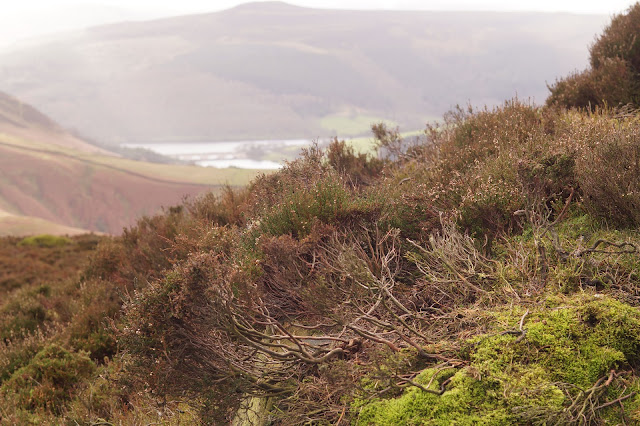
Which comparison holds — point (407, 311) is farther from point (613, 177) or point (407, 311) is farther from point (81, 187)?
point (81, 187)

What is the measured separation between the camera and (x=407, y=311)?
291 centimetres

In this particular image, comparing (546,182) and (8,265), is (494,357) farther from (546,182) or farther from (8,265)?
(8,265)

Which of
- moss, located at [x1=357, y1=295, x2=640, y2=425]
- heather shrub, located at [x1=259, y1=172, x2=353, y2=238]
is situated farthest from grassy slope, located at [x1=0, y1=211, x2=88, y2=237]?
moss, located at [x1=357, y1=295, x2=640, y2=425]

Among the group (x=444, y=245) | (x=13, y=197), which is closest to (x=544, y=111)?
(x=444, y=245)

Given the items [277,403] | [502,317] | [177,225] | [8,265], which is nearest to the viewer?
[502,317]

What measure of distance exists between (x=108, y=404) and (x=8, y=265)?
13.6 metres

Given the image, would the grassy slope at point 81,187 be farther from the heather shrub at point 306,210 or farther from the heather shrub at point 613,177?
the heather shrub at point 613,177

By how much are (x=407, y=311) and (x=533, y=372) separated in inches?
31.6

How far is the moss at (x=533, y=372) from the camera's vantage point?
2.20m

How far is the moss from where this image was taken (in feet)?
7.21

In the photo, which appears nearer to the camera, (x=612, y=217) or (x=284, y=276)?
(x=612, y=217)

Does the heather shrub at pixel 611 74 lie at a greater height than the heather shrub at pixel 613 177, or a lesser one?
greater

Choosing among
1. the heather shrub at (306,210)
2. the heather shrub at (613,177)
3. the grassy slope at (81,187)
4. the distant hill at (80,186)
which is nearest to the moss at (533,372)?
the heather shrub at (613,177)

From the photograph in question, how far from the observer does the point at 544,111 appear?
7051mm
